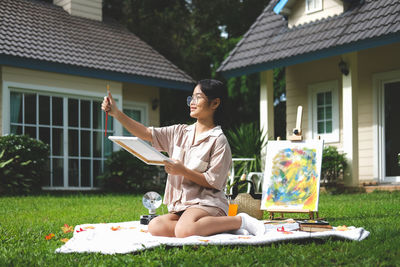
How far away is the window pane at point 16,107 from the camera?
11.1m

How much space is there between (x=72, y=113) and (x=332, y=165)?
19.2 ft

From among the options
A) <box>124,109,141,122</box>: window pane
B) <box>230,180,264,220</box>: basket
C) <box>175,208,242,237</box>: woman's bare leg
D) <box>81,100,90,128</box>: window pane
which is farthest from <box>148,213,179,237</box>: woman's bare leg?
<box>124,109,141,122</box>: window pane

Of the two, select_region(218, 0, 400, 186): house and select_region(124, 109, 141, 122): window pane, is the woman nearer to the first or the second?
select_region(218, 0, 400, 186): house

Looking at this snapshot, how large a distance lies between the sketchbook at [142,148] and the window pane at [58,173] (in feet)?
26.6

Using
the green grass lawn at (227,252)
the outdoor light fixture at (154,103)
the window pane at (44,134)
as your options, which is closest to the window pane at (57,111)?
the window pane at (44,134)

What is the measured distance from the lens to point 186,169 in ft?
13.3

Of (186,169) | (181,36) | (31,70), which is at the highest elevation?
(181,36)

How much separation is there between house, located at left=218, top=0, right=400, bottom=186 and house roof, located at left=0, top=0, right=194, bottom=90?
2325mm

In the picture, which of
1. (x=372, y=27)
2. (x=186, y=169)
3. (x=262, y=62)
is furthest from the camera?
(x=262, y=62)

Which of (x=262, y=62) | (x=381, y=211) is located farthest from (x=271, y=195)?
(x=262, y=62)

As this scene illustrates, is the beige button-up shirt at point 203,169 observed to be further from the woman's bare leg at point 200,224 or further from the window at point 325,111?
the window at point 325,111

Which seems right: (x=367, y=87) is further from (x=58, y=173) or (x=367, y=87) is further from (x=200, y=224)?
(x=200, y=224)

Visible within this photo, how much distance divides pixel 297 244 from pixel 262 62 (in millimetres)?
7612

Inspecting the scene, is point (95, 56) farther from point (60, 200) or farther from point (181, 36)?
point (181, 36)
